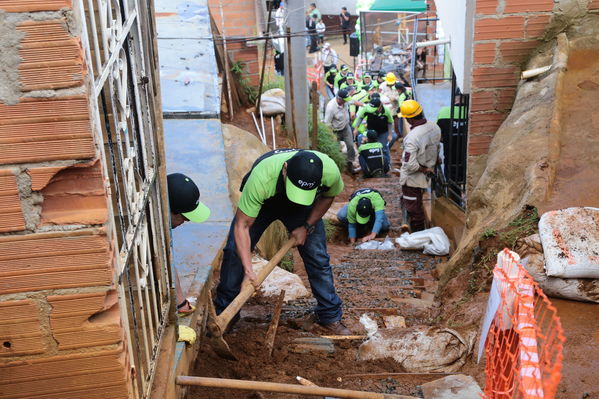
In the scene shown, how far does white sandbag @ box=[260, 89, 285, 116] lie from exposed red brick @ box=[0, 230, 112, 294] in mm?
10326

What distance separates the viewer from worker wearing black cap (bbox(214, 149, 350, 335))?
477 cm

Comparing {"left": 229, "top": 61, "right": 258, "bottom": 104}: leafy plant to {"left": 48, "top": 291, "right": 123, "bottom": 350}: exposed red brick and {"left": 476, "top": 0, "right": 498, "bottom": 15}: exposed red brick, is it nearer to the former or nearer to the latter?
{"left": 476, "top": 0, "right": 498, "bottom": 15}: exposed red brick

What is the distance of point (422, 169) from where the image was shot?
32.5 feet

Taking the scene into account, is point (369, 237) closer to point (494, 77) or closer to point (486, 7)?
point (494, 77)


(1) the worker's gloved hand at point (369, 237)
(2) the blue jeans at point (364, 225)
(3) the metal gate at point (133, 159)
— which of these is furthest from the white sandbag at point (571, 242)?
(2) the blue jeans at point (364, 225)

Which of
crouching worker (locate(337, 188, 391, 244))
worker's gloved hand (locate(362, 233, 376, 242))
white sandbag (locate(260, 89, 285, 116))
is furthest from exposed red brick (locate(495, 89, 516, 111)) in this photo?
white sandbag (locate(260, 89, 285, 116))

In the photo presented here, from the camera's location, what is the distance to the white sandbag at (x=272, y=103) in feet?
40.7

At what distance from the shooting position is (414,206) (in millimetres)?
10438

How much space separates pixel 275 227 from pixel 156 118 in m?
4.94

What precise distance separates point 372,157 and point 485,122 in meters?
6.64

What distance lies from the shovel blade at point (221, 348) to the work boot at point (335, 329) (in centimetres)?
114

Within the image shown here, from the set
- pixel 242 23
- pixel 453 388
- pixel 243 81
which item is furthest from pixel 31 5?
pixel 242 23

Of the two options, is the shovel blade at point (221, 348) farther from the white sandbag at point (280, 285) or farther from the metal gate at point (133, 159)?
the white sandbag at point (280, 285)

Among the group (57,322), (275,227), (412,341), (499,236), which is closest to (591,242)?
(499,236)
